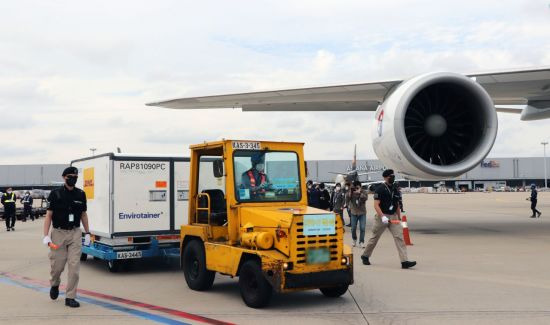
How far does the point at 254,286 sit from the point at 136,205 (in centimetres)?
366

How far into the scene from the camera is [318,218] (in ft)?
21.8

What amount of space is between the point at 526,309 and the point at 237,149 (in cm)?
381

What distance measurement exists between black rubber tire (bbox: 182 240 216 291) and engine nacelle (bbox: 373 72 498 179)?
5195 mm

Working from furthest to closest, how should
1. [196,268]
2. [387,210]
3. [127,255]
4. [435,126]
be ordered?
1. [435,126]
2. [387,210]
3. [127,255]
4. [196,268]

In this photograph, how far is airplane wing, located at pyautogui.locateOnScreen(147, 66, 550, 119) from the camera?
12617 mm

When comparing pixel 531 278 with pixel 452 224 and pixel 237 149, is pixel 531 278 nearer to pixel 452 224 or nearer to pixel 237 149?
pixel 237 149

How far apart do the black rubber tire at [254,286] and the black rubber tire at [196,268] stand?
0.89 m

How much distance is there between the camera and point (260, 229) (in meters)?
6.81

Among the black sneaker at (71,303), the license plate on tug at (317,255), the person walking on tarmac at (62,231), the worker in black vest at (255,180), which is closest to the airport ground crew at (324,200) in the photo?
the worker in black vest at (255,180)

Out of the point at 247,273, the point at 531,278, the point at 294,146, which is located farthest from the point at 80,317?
the point at 531,278

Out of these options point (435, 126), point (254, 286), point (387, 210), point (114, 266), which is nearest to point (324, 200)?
point (435, 126)

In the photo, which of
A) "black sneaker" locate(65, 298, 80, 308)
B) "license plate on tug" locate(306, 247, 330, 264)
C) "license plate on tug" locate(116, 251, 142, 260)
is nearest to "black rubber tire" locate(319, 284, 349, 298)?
"license plate on tug" locate(306, 247, 330, 264)

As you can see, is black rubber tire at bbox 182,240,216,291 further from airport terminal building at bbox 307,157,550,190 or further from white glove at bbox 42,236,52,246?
airport terminal building at bbox 307,157,550,190

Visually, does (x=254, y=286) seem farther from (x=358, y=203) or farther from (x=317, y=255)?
(x=358, y=203)
